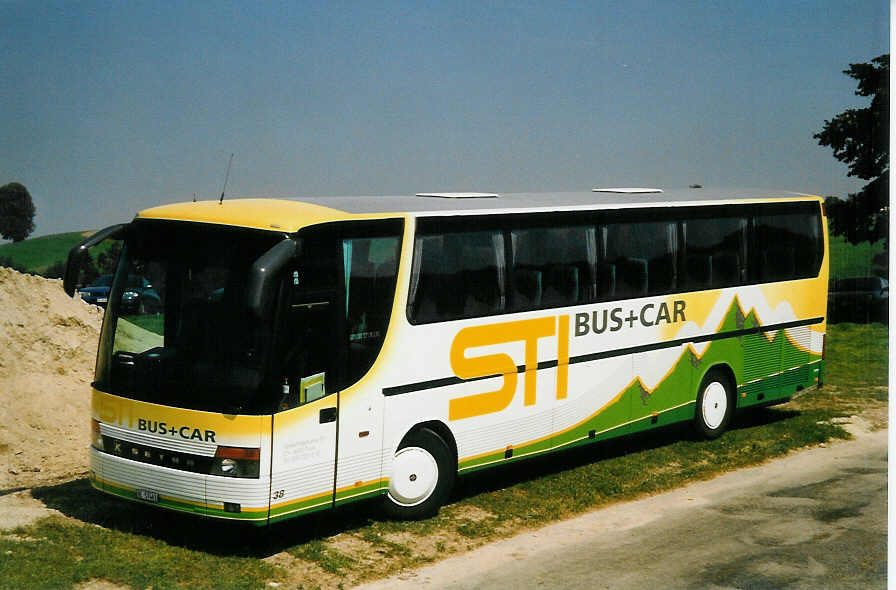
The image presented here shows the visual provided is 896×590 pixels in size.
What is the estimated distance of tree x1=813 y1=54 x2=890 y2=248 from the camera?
36719mm

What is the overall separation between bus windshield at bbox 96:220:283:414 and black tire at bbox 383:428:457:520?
2.10 meters

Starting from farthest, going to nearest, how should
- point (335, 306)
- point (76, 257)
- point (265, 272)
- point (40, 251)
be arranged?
point (40, 251), point (76, 257), point (335, 306), point (265, 272)

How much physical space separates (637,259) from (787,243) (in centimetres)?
361

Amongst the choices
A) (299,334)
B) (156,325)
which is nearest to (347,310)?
(299,334)

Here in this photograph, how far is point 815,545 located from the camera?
11.5 metres

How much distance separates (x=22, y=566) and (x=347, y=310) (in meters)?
3.69

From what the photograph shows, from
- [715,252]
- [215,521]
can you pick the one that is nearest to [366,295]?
[215,521]

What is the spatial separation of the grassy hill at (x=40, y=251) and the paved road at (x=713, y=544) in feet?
94.3

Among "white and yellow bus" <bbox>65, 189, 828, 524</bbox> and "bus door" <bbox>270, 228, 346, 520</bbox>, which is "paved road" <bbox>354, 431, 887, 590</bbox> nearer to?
"bus door" <bbox>270, 228, 346, 520</bbox>

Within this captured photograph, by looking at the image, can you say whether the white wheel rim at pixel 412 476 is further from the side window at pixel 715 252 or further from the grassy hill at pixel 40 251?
the grassy hill at pixel 40 251

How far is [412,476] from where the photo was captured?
11758mm

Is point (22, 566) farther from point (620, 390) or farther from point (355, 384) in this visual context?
point (620, 390)

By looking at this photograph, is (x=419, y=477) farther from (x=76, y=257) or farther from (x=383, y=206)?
(x=76, y=257)

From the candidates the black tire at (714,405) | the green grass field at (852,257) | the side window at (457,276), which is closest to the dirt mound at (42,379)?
the side window at (457,276)
